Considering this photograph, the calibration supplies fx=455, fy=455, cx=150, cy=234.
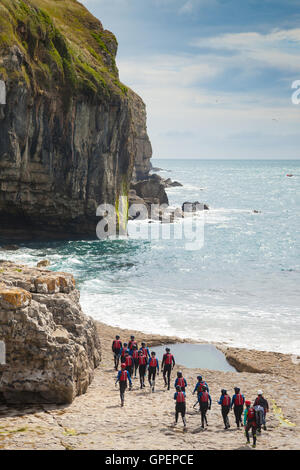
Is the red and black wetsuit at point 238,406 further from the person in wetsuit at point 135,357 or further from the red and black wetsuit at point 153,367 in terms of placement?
the person in wetsuit at point 135,357

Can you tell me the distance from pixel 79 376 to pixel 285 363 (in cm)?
1225

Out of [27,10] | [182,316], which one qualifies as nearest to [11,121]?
[27,10]

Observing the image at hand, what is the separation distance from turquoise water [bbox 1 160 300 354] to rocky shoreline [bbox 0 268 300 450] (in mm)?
7884

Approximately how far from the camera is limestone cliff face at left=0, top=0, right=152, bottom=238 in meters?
48.7

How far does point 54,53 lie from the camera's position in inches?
2146

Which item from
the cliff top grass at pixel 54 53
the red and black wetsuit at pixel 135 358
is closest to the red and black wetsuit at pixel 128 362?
the red and black wetsuit at pixel 135 358

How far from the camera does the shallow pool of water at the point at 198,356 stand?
80.4 feet

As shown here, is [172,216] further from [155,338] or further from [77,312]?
[77,312]

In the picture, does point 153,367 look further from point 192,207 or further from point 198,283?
point 192,207

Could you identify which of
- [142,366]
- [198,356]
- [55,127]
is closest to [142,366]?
[142,366]

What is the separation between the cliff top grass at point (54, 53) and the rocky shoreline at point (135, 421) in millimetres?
37853

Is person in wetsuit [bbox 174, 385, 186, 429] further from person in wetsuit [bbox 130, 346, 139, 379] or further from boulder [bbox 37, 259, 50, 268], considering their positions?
boulder [bbox 37, 259, 50, 268]

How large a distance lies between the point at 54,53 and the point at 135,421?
4927cm

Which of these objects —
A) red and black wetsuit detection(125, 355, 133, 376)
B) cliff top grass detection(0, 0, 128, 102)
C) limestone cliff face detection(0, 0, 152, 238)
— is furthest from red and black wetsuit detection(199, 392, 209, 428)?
cliff top grass detection(0, 0, 128, 102)
